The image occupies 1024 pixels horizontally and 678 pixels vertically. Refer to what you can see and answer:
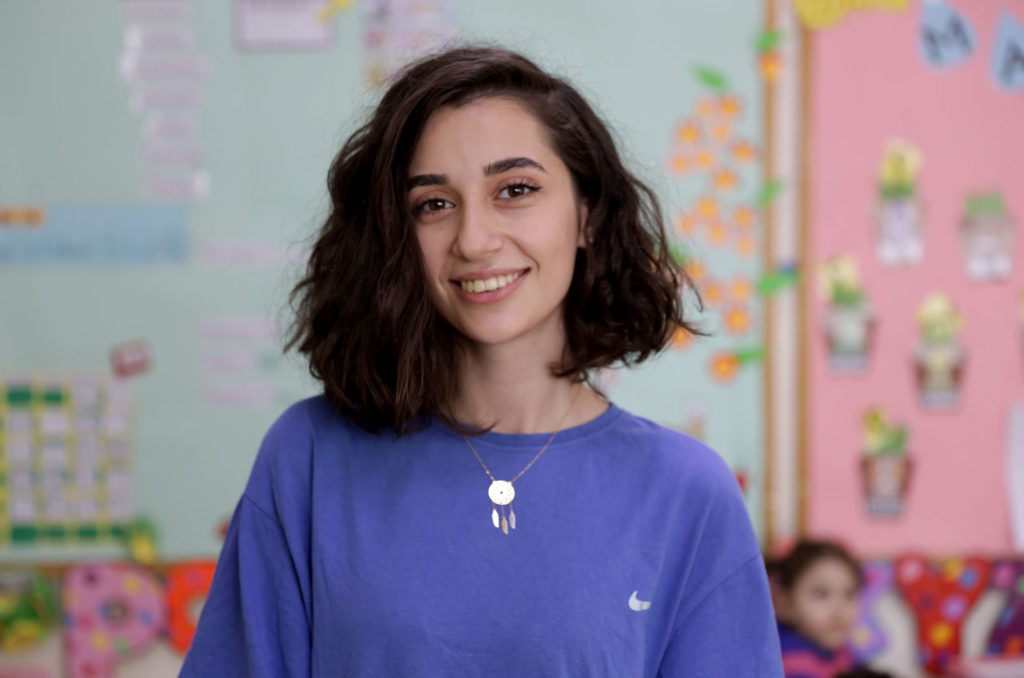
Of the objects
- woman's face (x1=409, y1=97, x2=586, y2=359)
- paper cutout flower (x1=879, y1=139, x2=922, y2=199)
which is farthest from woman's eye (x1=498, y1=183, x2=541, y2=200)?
paper cutout flower (x1=879, y1=139, x2=922, y2=199)

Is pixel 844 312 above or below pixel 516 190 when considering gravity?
below

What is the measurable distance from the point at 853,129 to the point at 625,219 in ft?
4.30

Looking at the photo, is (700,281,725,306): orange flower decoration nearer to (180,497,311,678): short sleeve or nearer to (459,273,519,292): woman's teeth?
(459,273,519,292): woman's teeth

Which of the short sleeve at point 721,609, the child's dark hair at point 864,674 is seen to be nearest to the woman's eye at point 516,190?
the short sleeve at point 721,609

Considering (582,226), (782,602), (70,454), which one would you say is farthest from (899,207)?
(70,454)

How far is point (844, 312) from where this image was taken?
224cm

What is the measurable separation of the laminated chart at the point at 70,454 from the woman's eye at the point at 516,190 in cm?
152

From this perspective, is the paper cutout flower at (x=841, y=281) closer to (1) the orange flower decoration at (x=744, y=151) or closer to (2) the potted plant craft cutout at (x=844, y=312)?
(2) the potted plant craft cutout at (x=844, y=312)

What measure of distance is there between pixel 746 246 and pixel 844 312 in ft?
0.93

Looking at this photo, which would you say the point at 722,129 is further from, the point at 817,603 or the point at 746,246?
the point at 817,603

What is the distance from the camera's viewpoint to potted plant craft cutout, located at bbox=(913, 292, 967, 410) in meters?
2.25

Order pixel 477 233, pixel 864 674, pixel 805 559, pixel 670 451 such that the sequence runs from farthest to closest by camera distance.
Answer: pixel 805 559 < pixel 864 674 < pixel 670 451 < pixel 477 233

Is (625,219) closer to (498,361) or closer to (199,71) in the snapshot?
(498,361)

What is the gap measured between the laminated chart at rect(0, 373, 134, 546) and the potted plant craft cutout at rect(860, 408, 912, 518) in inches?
69.2
